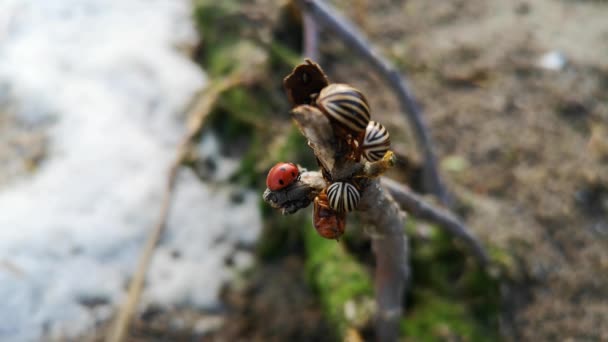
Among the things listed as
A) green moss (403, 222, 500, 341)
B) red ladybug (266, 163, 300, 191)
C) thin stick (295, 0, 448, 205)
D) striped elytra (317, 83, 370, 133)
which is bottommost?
striped elytra (317, 83, 370, 133)

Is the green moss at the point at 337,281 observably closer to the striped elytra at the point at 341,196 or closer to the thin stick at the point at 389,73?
the thin stick at the point at 389,73

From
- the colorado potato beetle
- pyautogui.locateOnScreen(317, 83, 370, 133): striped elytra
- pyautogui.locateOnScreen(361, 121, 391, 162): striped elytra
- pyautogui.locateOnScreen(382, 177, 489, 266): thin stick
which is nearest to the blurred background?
pyautogui.locateOnScreen(382, 177, 489, 266): thin stick

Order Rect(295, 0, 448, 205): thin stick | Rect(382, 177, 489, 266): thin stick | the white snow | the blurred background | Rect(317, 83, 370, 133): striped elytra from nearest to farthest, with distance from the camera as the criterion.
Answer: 1. Rect(317, 83, 370, 133): striped elytra
2. Rect(382, 177, 489, 266): thin stick
3. Rect(295, 0, 448, 205): thin stick
4. the blurred background
5. the white snow

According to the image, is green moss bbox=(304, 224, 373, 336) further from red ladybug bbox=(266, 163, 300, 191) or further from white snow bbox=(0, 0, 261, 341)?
red ladybug bbox=(266, 163, 300, 191)

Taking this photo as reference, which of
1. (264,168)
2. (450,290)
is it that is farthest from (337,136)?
(264,168)

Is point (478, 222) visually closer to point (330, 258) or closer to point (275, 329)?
point (330, 258)

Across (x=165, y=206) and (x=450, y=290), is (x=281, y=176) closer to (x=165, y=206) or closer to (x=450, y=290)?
(x=450, y=290)
